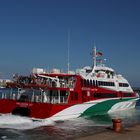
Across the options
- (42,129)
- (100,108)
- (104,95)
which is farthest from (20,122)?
(104,95)

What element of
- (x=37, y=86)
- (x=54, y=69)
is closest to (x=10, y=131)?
(x=37, y=86)

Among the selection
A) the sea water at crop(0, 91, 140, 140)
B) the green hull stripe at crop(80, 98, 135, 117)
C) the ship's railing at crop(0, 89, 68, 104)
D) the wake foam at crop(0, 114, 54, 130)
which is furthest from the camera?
the green hull stripe at crop(80, 98, 135, 117)

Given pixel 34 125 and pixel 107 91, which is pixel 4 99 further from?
pixel 107 91

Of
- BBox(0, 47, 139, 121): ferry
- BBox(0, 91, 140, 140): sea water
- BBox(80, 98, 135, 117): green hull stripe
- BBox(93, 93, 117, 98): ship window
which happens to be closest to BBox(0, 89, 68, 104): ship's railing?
BBox(0, 47, 139, 121): ferry

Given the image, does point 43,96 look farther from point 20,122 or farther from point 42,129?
point 42,129

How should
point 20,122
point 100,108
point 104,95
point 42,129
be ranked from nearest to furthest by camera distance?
point 42,129, point 20,122, point 100,108, point 104,95

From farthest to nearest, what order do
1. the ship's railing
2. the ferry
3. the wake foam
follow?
the ship's railing, the ferry, the wake foam

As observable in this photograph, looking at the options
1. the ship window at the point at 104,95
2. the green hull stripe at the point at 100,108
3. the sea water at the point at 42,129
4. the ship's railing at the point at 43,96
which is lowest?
the sea water at the point at 42,129

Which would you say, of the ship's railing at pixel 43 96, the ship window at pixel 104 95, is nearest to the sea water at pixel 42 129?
the ship's railing at pixel 43 96

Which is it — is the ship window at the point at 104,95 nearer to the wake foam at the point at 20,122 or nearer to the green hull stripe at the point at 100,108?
the green hull stripe at the point at 100,108

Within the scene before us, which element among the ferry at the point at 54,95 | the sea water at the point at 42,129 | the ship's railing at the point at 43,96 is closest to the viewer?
the sea water at the point at 42,129

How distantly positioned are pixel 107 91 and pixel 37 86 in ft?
30.6

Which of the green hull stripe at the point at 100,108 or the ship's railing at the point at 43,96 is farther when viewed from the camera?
the green hull stripe at the point at 100,108

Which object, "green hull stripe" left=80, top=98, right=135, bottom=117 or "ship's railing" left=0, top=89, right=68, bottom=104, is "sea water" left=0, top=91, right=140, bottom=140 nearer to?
"ship's railing" left=0, top=89, right=68, bottom=104
